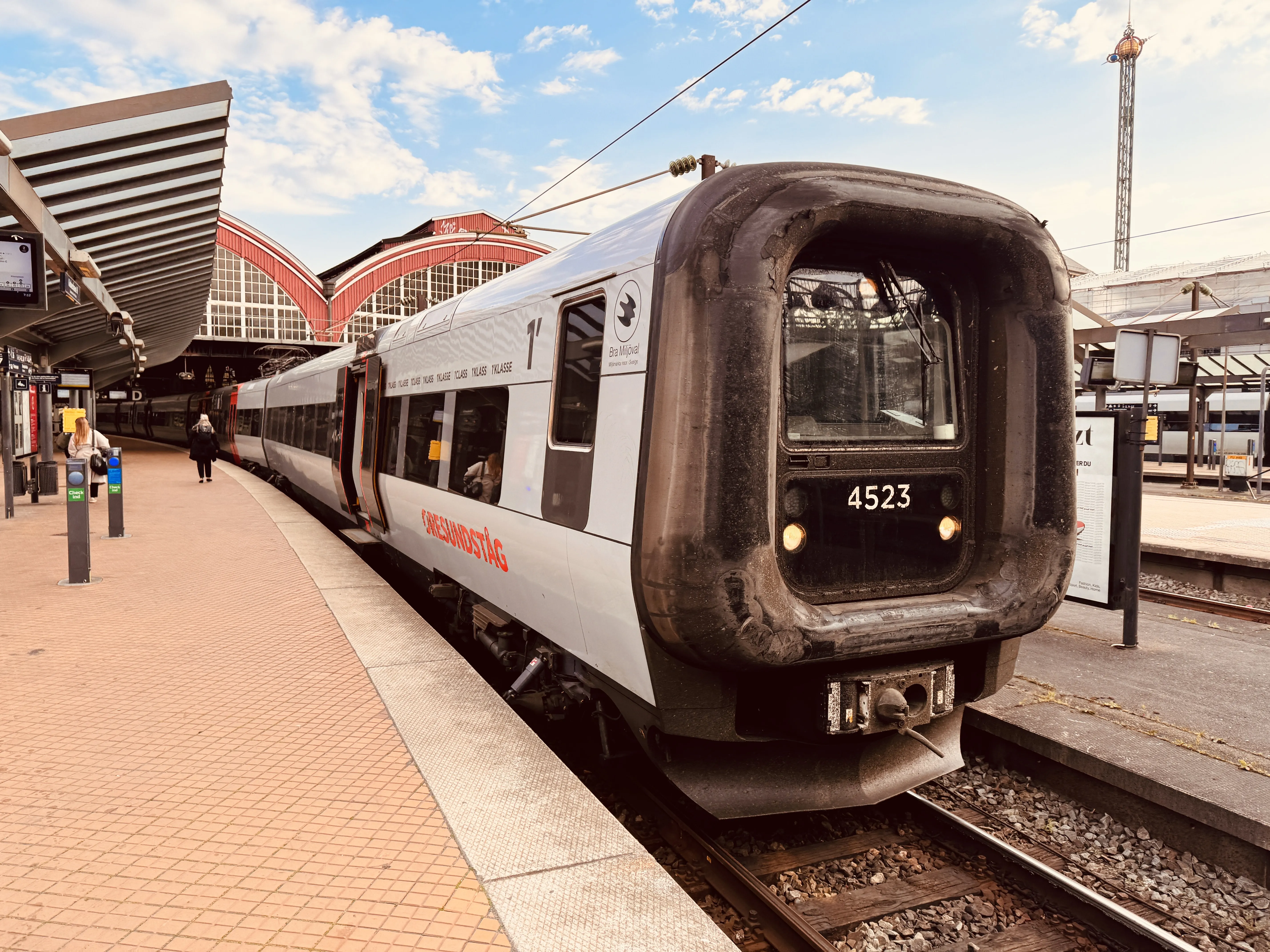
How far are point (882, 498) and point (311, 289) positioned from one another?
47756mm

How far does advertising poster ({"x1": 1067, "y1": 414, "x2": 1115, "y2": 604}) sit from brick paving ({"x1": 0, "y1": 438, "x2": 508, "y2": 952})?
4868mm

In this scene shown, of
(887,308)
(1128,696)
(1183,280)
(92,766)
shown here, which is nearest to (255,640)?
(92,766)

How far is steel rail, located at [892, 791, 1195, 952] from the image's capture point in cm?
323

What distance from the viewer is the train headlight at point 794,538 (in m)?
3.69

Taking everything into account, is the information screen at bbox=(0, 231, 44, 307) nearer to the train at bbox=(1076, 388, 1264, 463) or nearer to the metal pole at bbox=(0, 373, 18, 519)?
the metal pole at bbox=(0, 373, 18, 519)

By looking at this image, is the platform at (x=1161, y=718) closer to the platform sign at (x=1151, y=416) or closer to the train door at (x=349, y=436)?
the platform sign at (x=1151, y=416)

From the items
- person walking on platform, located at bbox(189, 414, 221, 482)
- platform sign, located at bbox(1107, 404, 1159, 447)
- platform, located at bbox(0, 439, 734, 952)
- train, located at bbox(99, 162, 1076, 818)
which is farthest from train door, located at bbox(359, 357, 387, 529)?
person walking on platform, located at bbox(189, 414, 221, 482)

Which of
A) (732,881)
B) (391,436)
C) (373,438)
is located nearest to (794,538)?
(732,881)

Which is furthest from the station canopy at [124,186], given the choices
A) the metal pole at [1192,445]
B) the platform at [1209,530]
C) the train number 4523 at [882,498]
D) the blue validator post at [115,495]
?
the metal pole at [1192,445]

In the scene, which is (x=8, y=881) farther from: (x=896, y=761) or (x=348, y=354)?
(x=348, y=354)

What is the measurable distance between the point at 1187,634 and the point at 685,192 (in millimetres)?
5937

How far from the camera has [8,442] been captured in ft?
42.9

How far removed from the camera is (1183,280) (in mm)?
31844

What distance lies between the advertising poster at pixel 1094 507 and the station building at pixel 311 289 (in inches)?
1504
